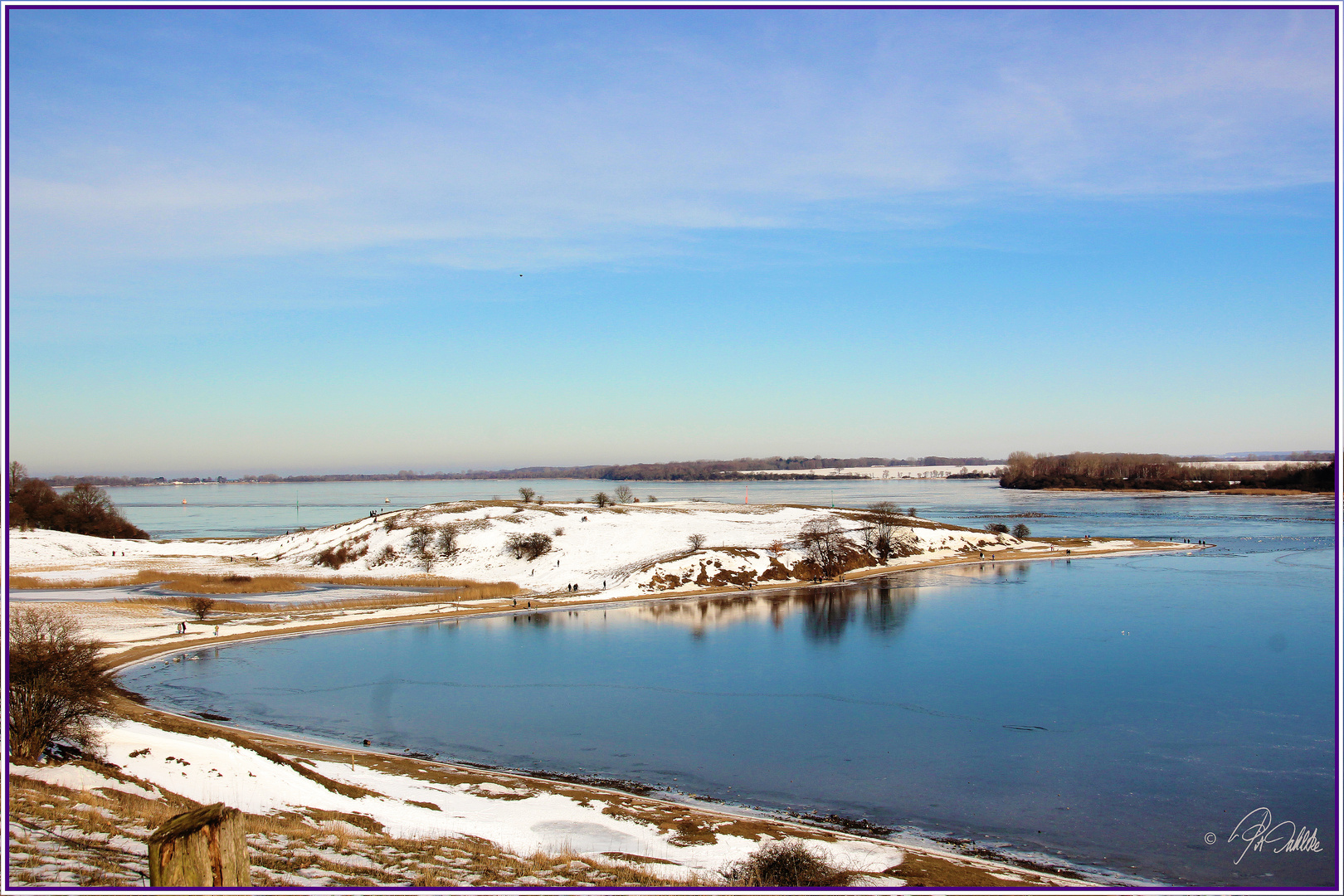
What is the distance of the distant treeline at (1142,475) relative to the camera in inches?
5340

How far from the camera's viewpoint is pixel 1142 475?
538 ft

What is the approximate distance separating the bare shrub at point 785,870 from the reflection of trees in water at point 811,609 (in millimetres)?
24962

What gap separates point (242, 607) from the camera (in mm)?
43969

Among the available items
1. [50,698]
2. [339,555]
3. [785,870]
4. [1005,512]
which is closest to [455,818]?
[785,870]

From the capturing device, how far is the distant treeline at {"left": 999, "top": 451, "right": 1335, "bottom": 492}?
5340 inches

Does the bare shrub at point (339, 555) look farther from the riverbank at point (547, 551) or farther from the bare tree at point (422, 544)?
the bare tree at point (422, 544)

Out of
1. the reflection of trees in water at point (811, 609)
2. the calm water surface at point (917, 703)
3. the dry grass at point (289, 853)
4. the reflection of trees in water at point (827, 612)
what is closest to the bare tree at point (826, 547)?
the reflection of trees in water at point (811, 609)

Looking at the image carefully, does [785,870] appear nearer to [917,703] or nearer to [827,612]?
[917,703]

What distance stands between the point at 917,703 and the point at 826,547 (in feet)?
116

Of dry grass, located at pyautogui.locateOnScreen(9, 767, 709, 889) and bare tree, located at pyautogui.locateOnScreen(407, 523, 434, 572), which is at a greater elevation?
dry grass, located at pyautogui.locateOnScreen(9, 767, 709, 889)

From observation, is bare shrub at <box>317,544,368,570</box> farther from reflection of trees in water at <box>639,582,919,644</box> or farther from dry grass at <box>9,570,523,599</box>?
reflection of trees in water at <box>639,582,919,644</box>

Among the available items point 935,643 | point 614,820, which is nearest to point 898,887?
point 614,820

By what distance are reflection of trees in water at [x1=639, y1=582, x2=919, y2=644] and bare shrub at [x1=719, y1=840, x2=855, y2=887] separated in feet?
81.9

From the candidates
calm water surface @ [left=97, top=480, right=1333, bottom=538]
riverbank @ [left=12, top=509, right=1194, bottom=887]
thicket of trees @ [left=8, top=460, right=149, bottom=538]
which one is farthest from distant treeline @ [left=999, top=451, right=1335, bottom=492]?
thicket of trees @ [left=8, top=460, right=149, bottom=538]
